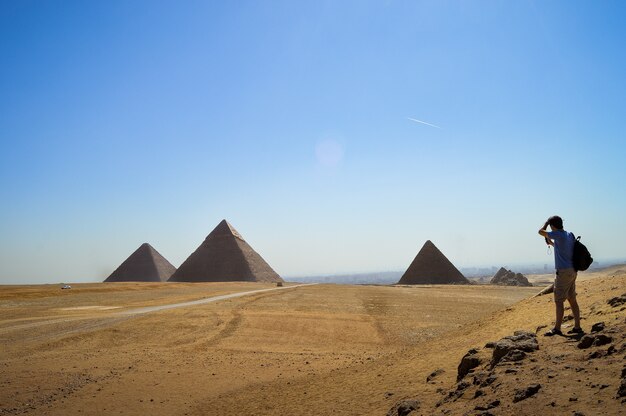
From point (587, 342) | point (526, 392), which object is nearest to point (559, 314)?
point (587, 342)

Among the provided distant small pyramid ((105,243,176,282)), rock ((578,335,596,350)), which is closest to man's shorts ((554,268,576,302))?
rock ((578,335,596,350))

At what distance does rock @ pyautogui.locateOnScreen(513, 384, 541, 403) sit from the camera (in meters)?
3.97

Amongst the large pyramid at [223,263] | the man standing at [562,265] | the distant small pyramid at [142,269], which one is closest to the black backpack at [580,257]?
the man standing at [562,265]

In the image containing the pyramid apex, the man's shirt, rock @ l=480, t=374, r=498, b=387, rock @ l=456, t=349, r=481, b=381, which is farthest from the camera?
the pyramid apex

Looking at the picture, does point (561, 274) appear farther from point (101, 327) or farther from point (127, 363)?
point (101, 327)

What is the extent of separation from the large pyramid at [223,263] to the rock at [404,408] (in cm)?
7861

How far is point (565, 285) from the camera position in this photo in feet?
21.2

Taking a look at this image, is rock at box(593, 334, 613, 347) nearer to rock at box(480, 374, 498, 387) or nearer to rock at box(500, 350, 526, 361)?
rock at box(500, 350, 526, 361)

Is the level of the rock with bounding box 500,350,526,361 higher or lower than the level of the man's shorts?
lower

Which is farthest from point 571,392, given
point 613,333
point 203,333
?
point 203,333

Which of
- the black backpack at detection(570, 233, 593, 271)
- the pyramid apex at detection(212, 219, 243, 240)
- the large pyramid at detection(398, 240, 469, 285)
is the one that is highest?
the pyramid apex at detection(212, 219, 243, 240)

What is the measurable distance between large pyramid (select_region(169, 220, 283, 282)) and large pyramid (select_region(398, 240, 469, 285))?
3068cm

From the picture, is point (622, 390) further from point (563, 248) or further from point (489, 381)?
point (563, 248)

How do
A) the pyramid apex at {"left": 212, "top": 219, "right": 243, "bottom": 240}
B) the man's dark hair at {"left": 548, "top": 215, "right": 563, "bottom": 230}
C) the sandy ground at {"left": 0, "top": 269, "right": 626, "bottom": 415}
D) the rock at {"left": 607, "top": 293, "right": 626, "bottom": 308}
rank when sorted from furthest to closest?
the pyramid apex at {"left": 212, "top": 219, "right": 243, "bottom": 240} < the rock at {"left": 607, "top": 293, "right": 626, "bottom": 308} < the sandy ground at {"left": 0, "top": 269, "right": 626, "bottom": 415} < the man's dark hair at {"left": 548, "top": 215, "right": 563, "bottom": 230}
